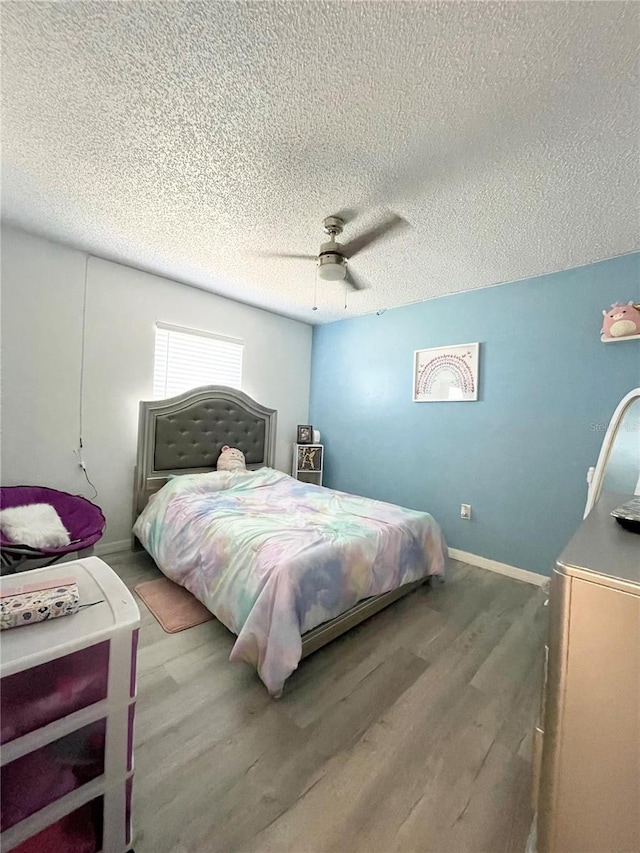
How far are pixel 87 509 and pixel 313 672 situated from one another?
1.97 m

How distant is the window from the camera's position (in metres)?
3.23

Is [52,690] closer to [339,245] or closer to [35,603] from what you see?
[35,603]

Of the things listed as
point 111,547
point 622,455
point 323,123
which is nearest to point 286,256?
point 323,123

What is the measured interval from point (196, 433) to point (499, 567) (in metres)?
3.07

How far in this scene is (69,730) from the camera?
81cm

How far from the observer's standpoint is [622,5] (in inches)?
39.6

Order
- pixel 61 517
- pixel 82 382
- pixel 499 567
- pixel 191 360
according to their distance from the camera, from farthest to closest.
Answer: pixel 191 360 < pixel 499 567 < pixel 82 382 < pixel 61 517

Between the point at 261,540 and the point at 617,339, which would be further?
the point at 617,339

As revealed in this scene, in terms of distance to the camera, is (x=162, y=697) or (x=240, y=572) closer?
(x=162, y=697)

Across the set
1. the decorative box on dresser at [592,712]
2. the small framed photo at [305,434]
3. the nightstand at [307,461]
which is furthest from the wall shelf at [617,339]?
the small framed photo at [305,434]

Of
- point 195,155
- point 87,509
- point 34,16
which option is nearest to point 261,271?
point 195,155

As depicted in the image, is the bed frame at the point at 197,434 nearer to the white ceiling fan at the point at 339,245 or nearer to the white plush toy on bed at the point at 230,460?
the white plush toy on bed at the point at 230,460

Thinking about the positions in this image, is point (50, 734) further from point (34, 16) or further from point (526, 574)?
point (526, 574)

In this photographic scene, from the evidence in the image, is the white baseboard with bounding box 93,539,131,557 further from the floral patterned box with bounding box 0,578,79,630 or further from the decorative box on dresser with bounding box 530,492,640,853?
the decorative box on dresser with bounding box 530,492,640,853
